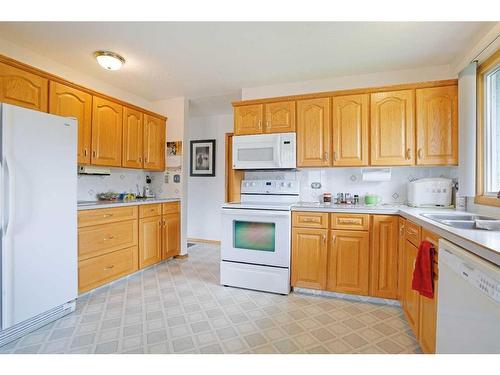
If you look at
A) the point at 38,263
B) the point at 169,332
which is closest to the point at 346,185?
the point at 169,332

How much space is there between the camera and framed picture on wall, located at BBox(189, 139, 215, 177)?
455cm


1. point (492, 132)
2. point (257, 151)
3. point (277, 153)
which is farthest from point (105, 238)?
point (492, 132)

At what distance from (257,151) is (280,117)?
1.54 ft

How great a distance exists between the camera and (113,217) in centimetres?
262

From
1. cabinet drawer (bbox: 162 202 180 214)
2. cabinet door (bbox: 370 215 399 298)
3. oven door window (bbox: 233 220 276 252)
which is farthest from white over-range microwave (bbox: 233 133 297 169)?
cabinet drawer (bbox: 162 202 180 214)

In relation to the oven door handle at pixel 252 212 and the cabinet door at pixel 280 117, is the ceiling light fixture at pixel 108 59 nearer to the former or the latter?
the cabinet door at pixel 280 117

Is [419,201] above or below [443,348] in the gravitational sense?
above

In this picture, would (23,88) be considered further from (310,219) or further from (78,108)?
(310,219)

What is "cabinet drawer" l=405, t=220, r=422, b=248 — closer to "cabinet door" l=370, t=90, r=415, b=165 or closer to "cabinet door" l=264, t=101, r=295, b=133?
"cabinet door" l=370, t=90, r=415, b=165

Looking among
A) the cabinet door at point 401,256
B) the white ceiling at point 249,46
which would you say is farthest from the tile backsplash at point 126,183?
the cabinet door at point 401,256

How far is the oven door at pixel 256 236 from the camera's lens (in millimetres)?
2473

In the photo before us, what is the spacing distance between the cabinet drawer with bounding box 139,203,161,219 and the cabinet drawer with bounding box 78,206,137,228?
0.10 meters
